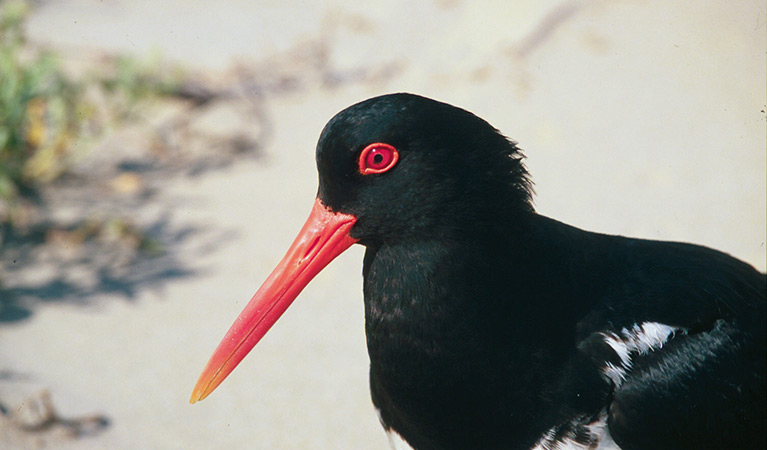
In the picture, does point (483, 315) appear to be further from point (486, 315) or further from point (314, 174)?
point (314, 174)

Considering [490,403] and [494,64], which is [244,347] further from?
[494,64]

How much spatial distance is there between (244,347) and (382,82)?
4607mm

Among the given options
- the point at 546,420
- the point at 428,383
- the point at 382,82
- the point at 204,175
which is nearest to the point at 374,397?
the point at 428,383

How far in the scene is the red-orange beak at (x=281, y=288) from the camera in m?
2.61

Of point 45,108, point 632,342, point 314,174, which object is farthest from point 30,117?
point 632,342

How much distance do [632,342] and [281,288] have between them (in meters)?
1.18

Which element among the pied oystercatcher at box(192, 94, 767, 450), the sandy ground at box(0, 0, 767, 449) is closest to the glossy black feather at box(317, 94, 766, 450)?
the pied oystercatcher at box(192, 94, 767, 450)

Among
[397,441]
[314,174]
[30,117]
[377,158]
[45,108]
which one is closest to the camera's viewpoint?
[377,158]

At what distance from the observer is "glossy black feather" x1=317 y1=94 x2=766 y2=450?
2.44 m

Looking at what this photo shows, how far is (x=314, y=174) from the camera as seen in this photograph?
20.0ft

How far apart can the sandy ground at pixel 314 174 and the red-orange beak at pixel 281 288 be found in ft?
4.70

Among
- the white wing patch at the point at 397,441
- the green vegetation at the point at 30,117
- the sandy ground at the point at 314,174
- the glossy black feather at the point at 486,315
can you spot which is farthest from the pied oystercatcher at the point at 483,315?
the green vegetation at the point at 30,117

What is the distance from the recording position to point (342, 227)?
2.58 m

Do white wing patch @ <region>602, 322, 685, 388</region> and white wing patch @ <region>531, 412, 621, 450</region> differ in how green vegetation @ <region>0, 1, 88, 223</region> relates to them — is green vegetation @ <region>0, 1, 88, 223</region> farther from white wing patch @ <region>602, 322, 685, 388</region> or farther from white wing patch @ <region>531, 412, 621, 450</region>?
white wing patch @ <region>602, 322, 685, 388</region>
